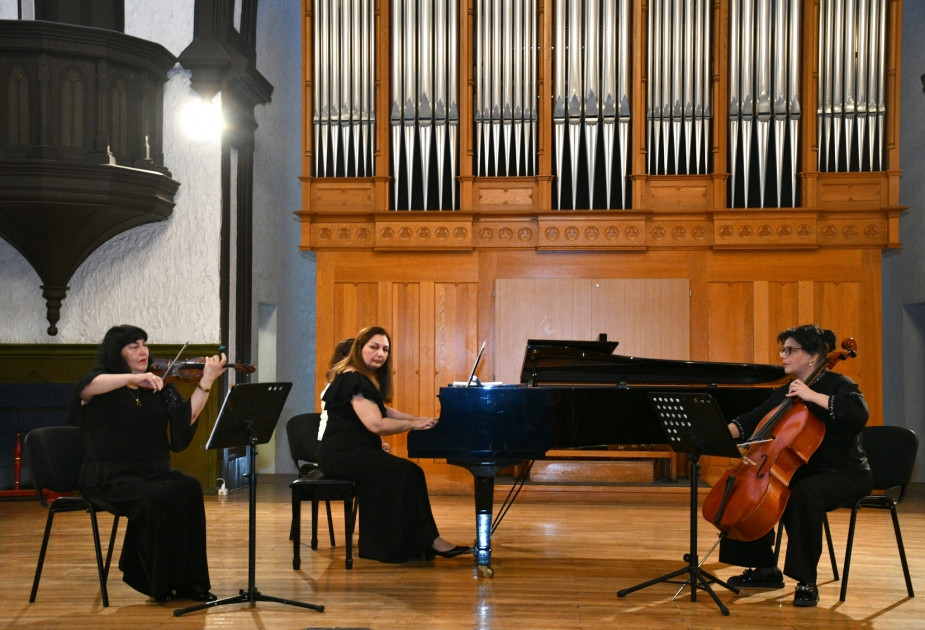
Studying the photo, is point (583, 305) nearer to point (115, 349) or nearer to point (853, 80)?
point (853, 80)

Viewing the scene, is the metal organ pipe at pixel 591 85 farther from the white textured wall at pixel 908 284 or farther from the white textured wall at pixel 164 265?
the white textured wall at pixel 164 265

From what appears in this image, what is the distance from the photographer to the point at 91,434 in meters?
4.53

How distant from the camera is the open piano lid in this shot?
5.60m

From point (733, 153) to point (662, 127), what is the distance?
2.11 ft

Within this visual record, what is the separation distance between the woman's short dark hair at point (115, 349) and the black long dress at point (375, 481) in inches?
45.0

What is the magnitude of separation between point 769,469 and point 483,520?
1498mm

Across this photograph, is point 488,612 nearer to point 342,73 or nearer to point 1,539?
point 1,539

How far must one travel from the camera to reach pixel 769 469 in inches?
174

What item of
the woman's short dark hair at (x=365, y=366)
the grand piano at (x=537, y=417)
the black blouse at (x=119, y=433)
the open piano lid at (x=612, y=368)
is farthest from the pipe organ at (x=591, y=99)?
the black blouse at (x=119, y=433)

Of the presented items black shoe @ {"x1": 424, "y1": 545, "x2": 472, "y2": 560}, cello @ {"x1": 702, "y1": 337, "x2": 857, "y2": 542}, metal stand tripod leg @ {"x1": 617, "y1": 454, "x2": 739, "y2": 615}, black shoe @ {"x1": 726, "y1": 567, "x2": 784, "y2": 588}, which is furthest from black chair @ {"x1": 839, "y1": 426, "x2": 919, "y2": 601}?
black shoe @ {"x1": 424, "y1": 545, "x2": 472, "y2": 560}

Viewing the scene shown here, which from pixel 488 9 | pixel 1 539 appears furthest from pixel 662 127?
pixel 1 539

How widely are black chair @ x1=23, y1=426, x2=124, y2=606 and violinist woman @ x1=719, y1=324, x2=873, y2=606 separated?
3.00 m

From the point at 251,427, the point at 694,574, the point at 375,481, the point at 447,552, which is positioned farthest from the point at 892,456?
the point at 251,427

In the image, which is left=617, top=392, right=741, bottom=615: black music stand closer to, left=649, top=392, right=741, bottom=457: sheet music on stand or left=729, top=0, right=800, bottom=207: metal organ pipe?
left=649, top=392, right=741, bottom=457: sheet music on stand
